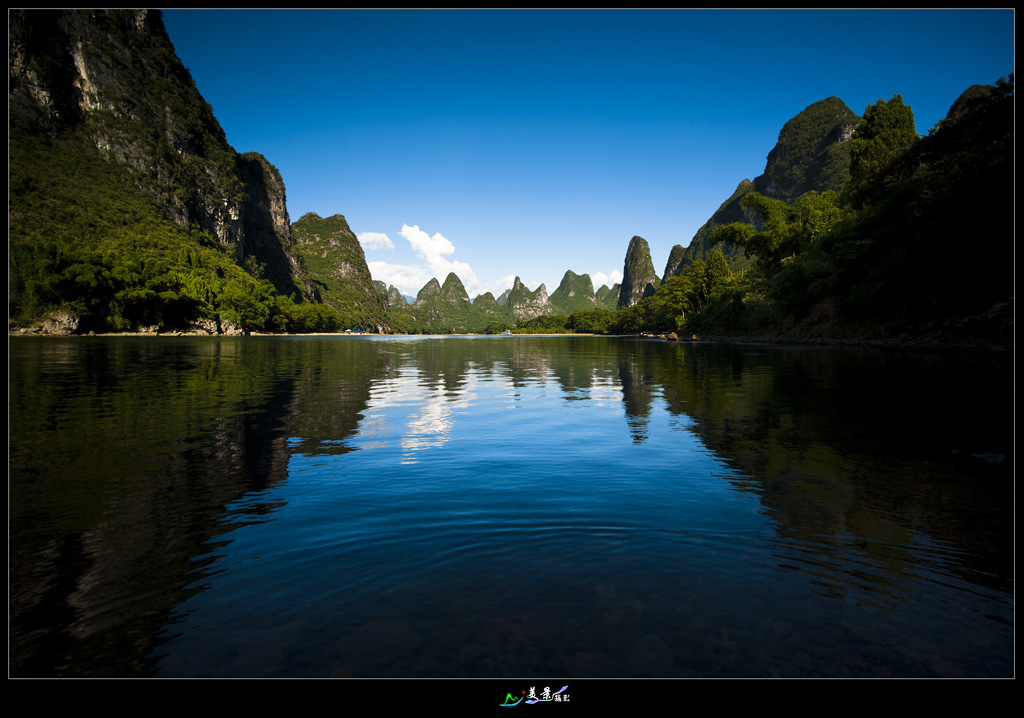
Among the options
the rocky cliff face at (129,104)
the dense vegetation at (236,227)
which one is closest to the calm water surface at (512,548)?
the dense vegetation at (236,227)

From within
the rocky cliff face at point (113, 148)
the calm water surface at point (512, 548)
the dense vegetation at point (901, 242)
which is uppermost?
the rocky cliff face at point (113, 148)

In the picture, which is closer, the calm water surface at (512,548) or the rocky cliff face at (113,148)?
the calm water surface at (512,548)

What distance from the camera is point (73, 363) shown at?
3078 cm

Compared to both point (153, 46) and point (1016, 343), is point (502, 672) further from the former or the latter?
point (153, 46)

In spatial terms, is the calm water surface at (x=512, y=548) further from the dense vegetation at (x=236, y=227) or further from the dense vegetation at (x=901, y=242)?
the dense vegetation at (x=901, y=242)

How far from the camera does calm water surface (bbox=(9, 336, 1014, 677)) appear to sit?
12.1 ft

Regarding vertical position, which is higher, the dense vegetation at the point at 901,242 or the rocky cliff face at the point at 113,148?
the rocky cliff face at the point at 113,148

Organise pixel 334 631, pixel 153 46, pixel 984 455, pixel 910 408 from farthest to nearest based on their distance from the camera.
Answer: pixel 153 46 → pixel 910 408 → pixel 984 455 → pixel 334 631

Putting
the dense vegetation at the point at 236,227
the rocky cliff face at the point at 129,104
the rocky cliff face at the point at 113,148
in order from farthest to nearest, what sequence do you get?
the rocky cliff face at the point at 129,104
the rocky cliff face at the point at 113,148
the dense vegetation at the point at 236,227

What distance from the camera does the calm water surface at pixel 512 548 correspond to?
3.69 meters

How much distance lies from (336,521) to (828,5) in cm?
881

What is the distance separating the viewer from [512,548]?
5582 mm

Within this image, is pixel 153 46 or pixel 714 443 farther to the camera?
pixel 153 46

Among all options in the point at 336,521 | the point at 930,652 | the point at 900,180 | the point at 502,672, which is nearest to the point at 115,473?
the point at 336,521
